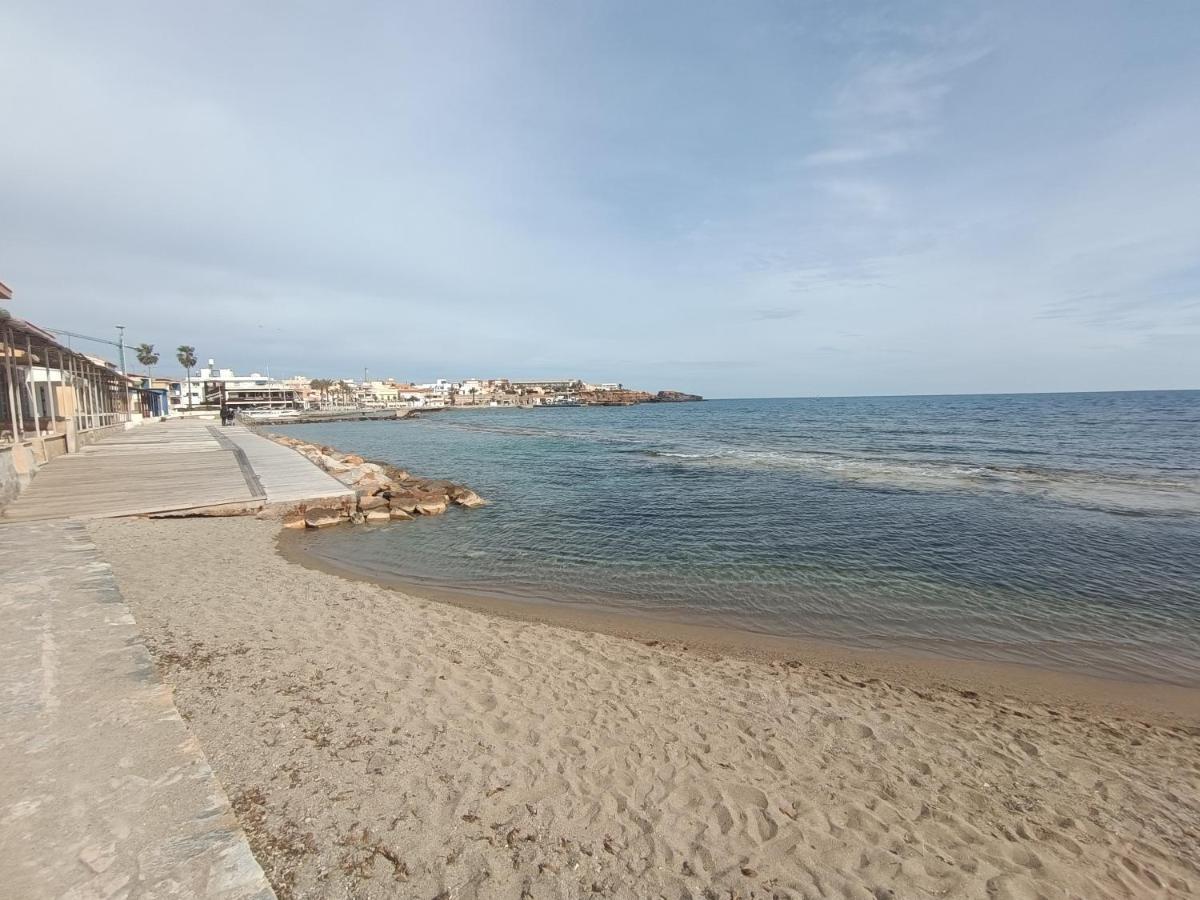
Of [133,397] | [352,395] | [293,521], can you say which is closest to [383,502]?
[293,521]

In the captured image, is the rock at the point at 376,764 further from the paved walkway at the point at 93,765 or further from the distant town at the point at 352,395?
the distant town at the point at 352,395

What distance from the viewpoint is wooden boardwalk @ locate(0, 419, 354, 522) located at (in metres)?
13.5

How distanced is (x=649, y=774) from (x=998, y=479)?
79.9 ft

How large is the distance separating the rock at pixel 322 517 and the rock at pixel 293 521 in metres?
0.10

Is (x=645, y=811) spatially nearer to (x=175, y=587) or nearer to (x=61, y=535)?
(x=175, y=587)

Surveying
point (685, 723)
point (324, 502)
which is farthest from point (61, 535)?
point (685, 723)

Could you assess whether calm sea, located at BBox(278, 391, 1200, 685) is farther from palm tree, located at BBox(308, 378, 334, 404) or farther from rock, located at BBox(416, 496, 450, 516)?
palm tree, located at BBox(308, 378, 334, 404)

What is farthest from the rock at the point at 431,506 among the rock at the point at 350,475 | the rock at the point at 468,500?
the rock at the point at 350,475

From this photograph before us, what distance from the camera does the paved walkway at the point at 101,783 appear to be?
9.26 feet

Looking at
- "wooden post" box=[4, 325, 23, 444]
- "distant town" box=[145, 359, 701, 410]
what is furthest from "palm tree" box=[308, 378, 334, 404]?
"wooden post" box=[4, 325, 23, 444]

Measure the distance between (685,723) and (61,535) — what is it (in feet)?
39.9

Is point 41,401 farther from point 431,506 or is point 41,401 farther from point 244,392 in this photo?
point 244,392

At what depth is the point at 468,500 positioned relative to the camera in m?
18.1

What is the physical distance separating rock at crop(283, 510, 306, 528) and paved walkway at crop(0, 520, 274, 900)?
808 cm
